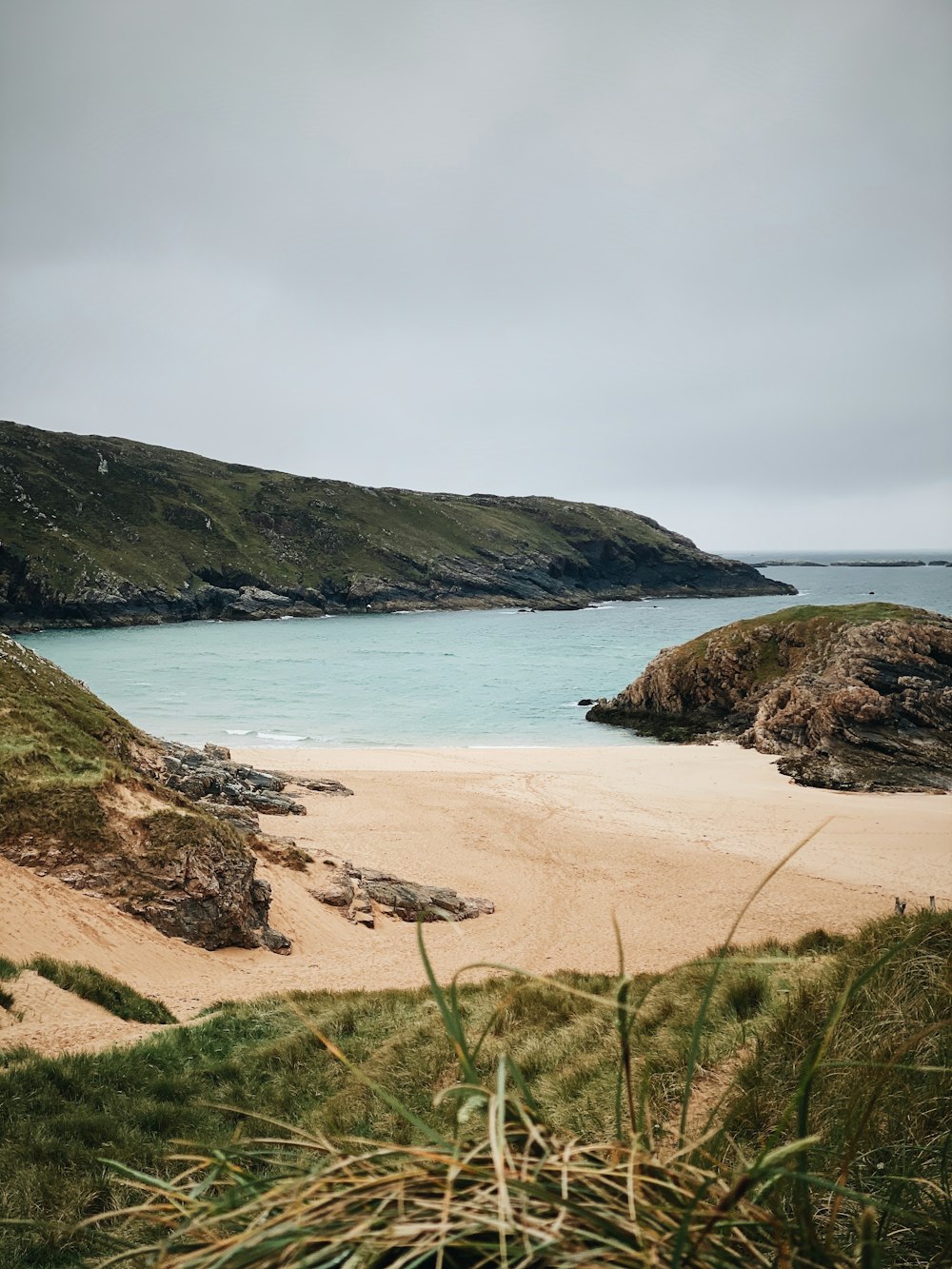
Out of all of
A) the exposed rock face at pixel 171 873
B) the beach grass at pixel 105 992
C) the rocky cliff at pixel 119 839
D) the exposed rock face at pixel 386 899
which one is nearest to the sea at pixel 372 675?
the exposed rock face at pixel 386 899

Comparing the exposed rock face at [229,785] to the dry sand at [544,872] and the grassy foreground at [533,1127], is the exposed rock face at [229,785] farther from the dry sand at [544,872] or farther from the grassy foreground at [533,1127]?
the grassy foreground at [533,1127]

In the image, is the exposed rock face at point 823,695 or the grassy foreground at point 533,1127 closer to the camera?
the grassy foreground at point 533,1127

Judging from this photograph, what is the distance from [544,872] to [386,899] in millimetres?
4828

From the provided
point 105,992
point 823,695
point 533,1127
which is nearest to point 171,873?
point 105,992

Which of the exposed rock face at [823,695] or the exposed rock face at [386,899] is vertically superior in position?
the exposed rock face at [823,695]

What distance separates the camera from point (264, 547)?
132 meters

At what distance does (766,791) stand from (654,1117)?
83.4ft

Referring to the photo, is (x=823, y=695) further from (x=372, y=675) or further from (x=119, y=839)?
(x=372, y=675)

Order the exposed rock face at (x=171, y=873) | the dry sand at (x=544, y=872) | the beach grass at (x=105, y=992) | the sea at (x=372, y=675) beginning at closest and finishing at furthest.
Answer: the beach grass at (x=105, y=992) → the dry sand at (x=544, y=872) → the exposed rock face at (x=171, y=873) → the sea at (x=372, y=675)

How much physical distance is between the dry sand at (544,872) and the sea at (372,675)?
842 cm

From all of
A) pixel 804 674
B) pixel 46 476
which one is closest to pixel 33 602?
pixel 46 476

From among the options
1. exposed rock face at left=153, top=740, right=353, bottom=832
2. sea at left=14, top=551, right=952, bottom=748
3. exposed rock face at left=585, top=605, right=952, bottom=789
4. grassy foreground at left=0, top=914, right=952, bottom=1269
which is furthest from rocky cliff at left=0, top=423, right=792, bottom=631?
grassy foreground at left=0, top=914, right=952, bottom=1269

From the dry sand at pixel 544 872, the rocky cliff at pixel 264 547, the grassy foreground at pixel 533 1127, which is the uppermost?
the rocky cliff at pixel 264 547

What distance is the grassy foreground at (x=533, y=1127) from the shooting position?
1227 mm
